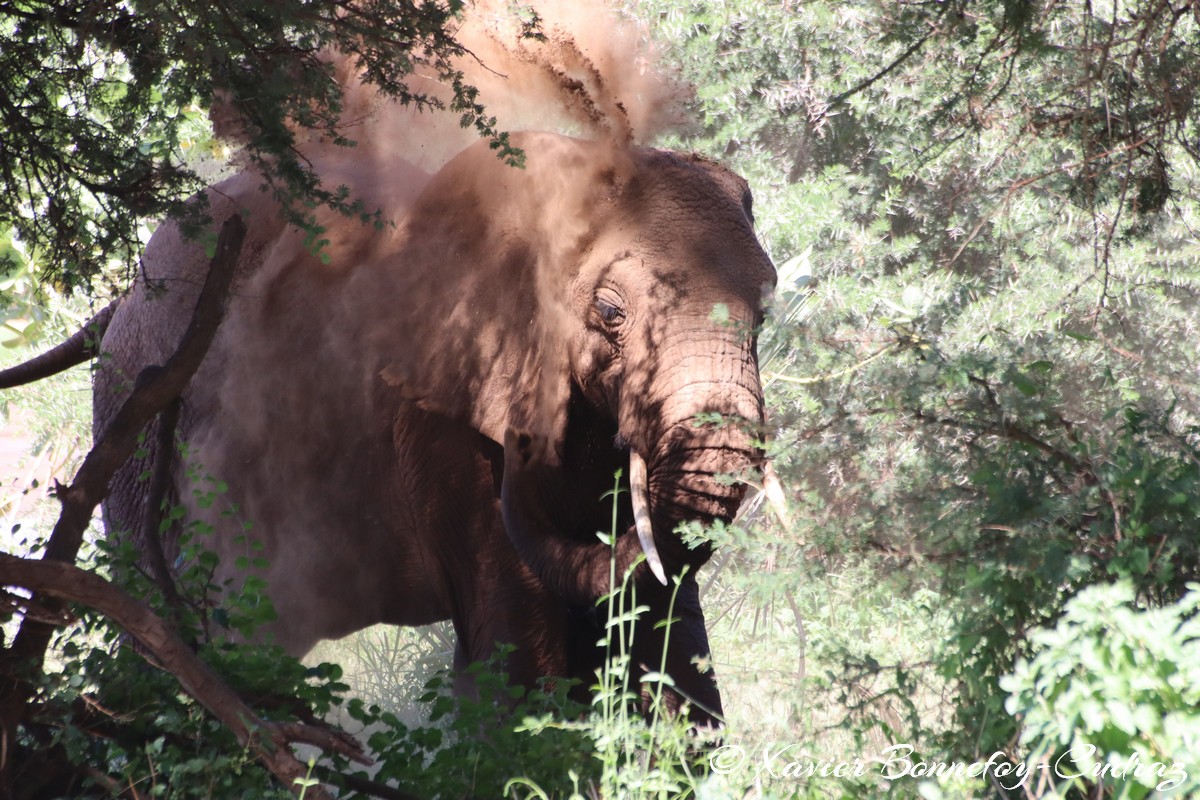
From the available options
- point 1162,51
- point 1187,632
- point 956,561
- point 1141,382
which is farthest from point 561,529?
point 1141,382

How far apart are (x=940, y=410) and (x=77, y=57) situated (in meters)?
3.00

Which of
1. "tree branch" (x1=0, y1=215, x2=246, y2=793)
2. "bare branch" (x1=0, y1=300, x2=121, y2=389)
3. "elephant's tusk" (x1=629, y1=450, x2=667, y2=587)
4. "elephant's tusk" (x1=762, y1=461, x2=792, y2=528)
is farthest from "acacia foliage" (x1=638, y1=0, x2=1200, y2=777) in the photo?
"bare branch" (x1=0, y1=300, x2=121, y2=389)

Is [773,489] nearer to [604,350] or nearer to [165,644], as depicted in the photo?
[604,350]

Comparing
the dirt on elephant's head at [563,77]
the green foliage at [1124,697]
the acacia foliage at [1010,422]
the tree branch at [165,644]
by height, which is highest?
the dirt on elephant's head at [563,77]

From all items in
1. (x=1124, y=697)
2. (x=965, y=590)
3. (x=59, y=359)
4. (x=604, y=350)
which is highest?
(x=59, y=359)

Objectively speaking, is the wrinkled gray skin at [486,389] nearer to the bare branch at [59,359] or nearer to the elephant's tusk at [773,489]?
the elephant's tusk at [773,489]

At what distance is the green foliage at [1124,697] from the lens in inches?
103

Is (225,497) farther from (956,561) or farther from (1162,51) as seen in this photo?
(1162,51)

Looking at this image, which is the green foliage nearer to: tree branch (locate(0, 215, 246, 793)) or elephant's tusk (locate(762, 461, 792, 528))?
elephant's tusk (locate(762, 461, 792, 528))

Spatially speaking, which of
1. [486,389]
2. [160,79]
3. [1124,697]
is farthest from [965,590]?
[160,79]

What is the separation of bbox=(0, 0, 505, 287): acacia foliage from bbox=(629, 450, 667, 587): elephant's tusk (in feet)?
4.45

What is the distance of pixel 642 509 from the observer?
17.1ft

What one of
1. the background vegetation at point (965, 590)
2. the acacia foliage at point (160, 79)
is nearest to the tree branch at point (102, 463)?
the background vegetation at point (965, 590)

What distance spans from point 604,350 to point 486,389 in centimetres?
65
